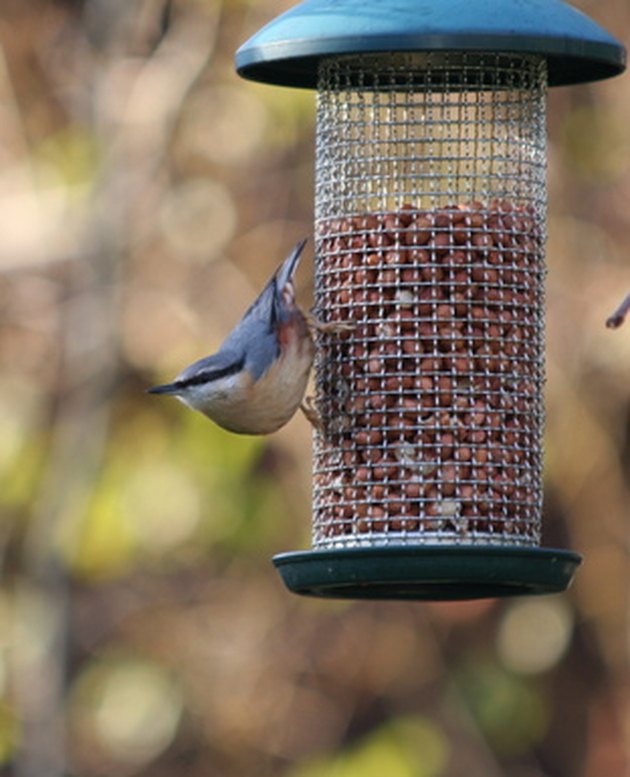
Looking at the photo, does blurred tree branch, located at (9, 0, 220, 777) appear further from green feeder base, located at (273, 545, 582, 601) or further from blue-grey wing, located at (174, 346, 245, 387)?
green feeder base, located at (273, 545, 582, 601)

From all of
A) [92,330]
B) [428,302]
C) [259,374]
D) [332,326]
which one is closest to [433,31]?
[428,302]

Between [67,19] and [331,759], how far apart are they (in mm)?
4488

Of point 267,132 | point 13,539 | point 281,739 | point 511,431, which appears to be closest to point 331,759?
point 281,739

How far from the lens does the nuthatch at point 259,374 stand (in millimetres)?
6277

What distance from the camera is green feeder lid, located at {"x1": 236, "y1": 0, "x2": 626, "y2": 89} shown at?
554 cm

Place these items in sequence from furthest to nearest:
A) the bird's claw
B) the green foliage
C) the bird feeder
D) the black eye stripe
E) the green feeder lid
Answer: the green foliage, the black eye stripe, the bird's claw, the bird feeder, the green feeder lid

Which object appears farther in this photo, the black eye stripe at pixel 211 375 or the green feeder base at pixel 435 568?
the black eye stripe at pixel 211 375

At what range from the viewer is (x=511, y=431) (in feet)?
20.2

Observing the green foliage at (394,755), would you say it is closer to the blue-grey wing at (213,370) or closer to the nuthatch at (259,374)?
the nuthatch at (259,374)

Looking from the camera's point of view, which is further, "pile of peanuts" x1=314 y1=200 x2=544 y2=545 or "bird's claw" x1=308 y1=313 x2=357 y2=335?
"bird's claw" x1=308 y1=313 x2=357 y2=335

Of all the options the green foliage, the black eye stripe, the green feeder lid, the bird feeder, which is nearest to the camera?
the green feeder lid

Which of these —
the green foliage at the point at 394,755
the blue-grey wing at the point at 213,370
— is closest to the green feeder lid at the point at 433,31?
the blue-grey wing at the point at 213,370

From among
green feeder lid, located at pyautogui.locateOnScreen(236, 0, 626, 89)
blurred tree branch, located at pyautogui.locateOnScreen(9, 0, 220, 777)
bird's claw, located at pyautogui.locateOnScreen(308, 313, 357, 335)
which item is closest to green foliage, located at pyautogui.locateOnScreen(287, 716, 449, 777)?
blurred tree branch, located at pyautogui.locateOnScreen(9, 0, 220, 777)

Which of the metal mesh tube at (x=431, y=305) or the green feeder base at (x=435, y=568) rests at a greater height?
the metal mesh tube at (x=431, y=305)
